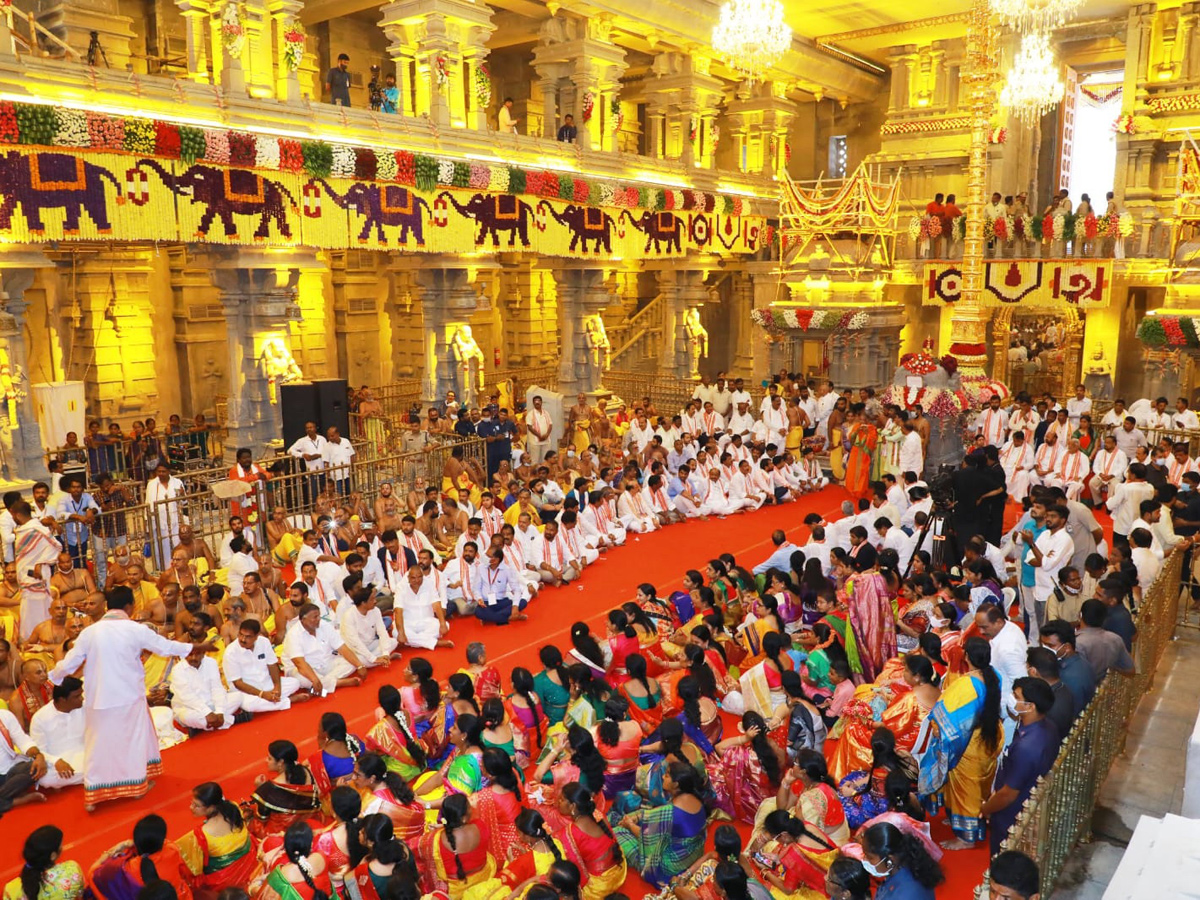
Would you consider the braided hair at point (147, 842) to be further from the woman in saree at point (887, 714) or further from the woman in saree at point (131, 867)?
the woman in saree at point (887, 714)

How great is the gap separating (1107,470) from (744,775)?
34.5 feet

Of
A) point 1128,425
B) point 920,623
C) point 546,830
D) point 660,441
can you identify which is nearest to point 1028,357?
point 1128,425

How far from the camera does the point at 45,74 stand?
37.8 feet

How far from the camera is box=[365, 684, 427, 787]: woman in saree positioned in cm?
621

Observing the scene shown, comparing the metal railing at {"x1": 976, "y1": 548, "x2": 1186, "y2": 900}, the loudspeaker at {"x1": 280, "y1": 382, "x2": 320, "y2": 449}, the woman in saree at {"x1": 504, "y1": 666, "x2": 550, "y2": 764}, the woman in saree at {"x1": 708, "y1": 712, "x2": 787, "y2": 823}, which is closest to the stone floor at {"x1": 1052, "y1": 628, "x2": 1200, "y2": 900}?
the metal railing at {"x1": 976, "y1": 548, "x2": 1186, "y2": 900}

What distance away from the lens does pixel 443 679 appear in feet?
28.1

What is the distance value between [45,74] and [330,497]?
21.2 ft

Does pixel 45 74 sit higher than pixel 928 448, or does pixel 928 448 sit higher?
pixel 45 74

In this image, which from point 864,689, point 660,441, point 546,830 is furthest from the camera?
point 660,441

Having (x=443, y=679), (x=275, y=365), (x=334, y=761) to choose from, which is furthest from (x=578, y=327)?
(x=334, y=761)

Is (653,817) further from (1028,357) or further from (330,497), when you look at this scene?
(1028,357)

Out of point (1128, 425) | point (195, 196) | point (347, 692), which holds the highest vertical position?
point (195, 196)

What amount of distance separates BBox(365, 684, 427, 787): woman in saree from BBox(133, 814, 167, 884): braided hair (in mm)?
1687

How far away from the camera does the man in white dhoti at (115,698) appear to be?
250 inches
